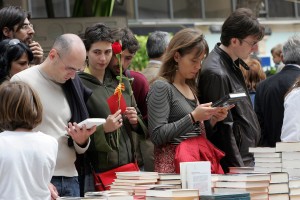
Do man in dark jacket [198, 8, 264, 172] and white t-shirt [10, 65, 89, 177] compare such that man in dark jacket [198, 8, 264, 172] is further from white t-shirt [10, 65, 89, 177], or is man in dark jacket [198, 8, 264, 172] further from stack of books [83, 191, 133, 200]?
stack of books [83, 191, 133, 200]

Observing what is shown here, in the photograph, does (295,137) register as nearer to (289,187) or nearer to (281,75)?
(289,187)

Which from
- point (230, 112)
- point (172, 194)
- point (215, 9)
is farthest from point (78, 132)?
point (215, 9)

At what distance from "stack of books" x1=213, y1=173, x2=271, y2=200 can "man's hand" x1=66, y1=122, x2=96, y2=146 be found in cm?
86

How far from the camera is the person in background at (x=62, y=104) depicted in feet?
20.3

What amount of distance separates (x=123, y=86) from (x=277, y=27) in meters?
23.2

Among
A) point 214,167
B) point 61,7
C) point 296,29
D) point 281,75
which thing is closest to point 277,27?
point 296,29

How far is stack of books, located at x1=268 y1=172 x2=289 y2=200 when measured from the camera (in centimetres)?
619

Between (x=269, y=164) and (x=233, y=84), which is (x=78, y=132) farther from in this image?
(x=233, y=84)

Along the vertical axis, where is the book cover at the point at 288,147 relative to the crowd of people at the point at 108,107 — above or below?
below

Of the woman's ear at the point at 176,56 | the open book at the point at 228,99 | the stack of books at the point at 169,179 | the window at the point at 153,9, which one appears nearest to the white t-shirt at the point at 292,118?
the open book at the point at 228,99

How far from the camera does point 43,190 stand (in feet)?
18.0

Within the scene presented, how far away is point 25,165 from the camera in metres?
5.39

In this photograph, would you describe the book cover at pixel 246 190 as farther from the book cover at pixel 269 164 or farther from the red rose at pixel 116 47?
the red rose at pixel 116 47

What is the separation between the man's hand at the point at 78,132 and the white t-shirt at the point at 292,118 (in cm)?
173
